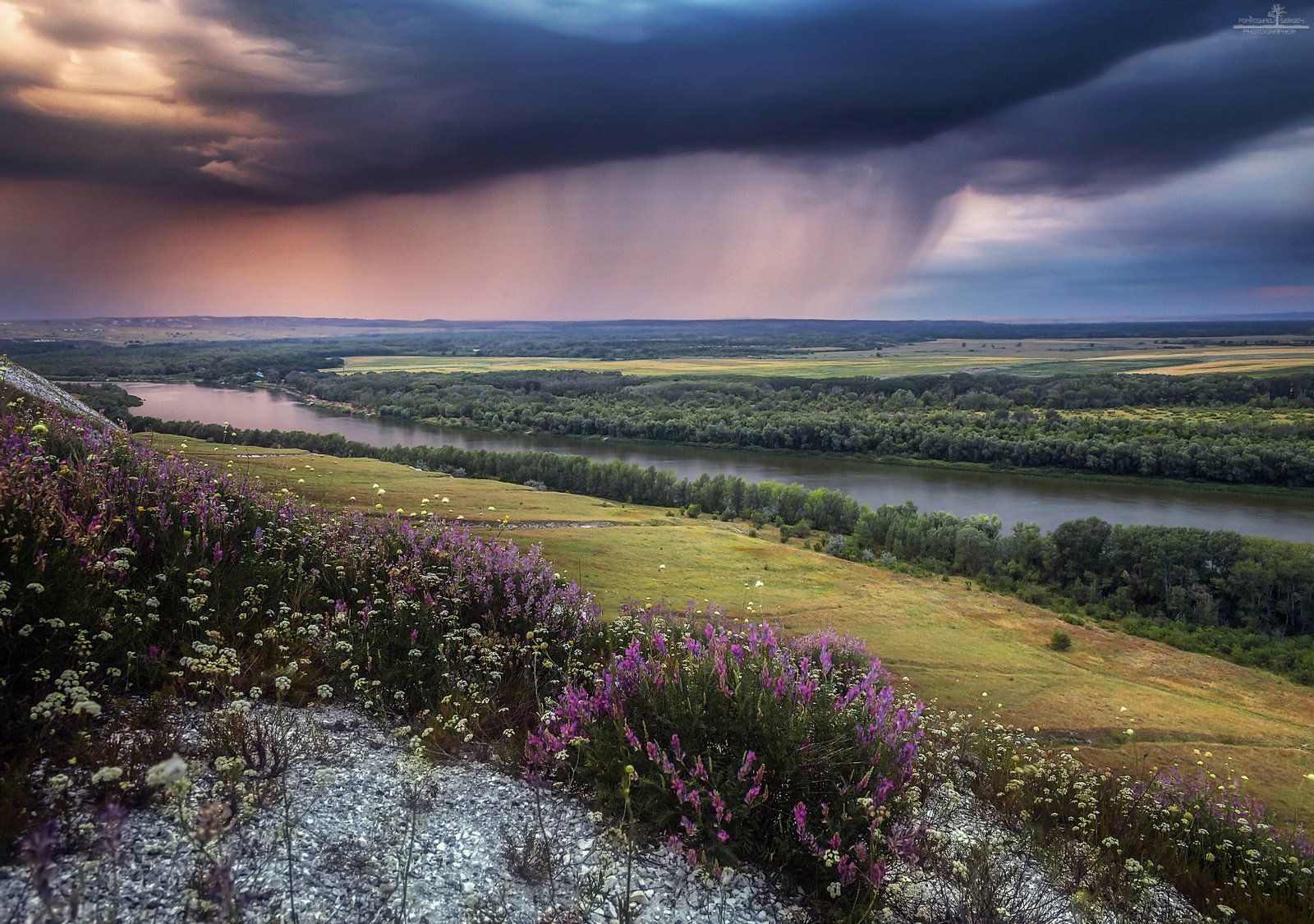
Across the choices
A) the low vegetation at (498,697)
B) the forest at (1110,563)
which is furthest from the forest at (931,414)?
the low vegetation at (498,697)

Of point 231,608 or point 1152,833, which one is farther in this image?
point 231,608

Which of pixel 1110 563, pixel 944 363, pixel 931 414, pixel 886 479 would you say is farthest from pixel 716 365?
pixel 1110 563

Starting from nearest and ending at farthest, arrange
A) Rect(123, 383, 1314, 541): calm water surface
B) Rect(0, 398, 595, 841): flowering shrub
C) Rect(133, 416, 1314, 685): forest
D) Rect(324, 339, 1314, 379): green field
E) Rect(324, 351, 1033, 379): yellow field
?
1. Rect(0, 398, 595, 841): flowering shrub
2. Rect(133, 416, 1314, 685): forest
3. Rect(123, 383, 1314, 541): calm water surface
4. Rect(324, 339, 1314, 379): green field
5. Rect(324, 351, 1033, 379): yellow field

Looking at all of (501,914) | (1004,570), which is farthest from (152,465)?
(1004,570)

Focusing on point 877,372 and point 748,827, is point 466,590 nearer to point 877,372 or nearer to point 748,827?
point 748,827

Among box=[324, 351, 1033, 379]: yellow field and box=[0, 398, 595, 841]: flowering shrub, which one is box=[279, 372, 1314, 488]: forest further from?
box=[0, 398, 595, 841]: flowering shrub

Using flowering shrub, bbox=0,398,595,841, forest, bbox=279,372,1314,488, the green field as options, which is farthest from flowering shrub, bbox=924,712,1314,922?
the green field

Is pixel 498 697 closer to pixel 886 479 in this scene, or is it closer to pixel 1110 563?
pixel 1110 563
